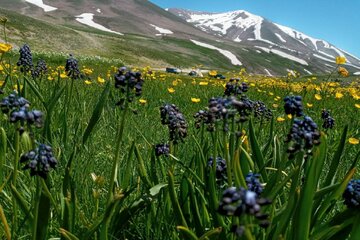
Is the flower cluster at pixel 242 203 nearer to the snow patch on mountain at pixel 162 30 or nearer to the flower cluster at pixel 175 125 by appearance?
the flower cluster at pixel 175 125

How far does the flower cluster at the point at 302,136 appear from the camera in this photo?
1.54 m

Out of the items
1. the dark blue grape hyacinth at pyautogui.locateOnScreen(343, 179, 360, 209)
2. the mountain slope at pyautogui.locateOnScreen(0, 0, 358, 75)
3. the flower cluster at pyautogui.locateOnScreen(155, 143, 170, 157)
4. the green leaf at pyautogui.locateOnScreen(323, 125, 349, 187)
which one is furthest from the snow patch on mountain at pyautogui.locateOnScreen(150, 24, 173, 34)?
the dark blue grape hyacinth at pyautogui.locateOnScreen(343, 179, 360, 209)

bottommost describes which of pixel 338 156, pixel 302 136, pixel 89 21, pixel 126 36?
pixel 89 21

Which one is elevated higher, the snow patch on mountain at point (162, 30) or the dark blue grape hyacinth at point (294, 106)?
the dark blue grape hyacinth at point (294, 106)

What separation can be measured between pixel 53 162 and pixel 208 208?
0.91 metres

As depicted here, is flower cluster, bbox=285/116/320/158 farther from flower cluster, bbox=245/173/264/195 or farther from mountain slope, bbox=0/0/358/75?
mountain slope, bbox=0/0/358/75

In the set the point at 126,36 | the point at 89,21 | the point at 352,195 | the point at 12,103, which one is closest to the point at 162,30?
the point at 89,21

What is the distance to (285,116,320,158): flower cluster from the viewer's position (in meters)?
1.54

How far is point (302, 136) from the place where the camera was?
1.56 m

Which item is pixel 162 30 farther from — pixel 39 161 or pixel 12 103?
pixel 39 161

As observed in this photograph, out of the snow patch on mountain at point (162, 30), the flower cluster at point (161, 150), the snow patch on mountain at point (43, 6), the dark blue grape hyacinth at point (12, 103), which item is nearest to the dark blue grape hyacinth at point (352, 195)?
the flower cluster at point (161, 150)

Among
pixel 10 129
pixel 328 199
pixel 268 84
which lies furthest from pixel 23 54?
pixel 268 84

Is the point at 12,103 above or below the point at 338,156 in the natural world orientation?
below

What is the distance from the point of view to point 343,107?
9273 mm
